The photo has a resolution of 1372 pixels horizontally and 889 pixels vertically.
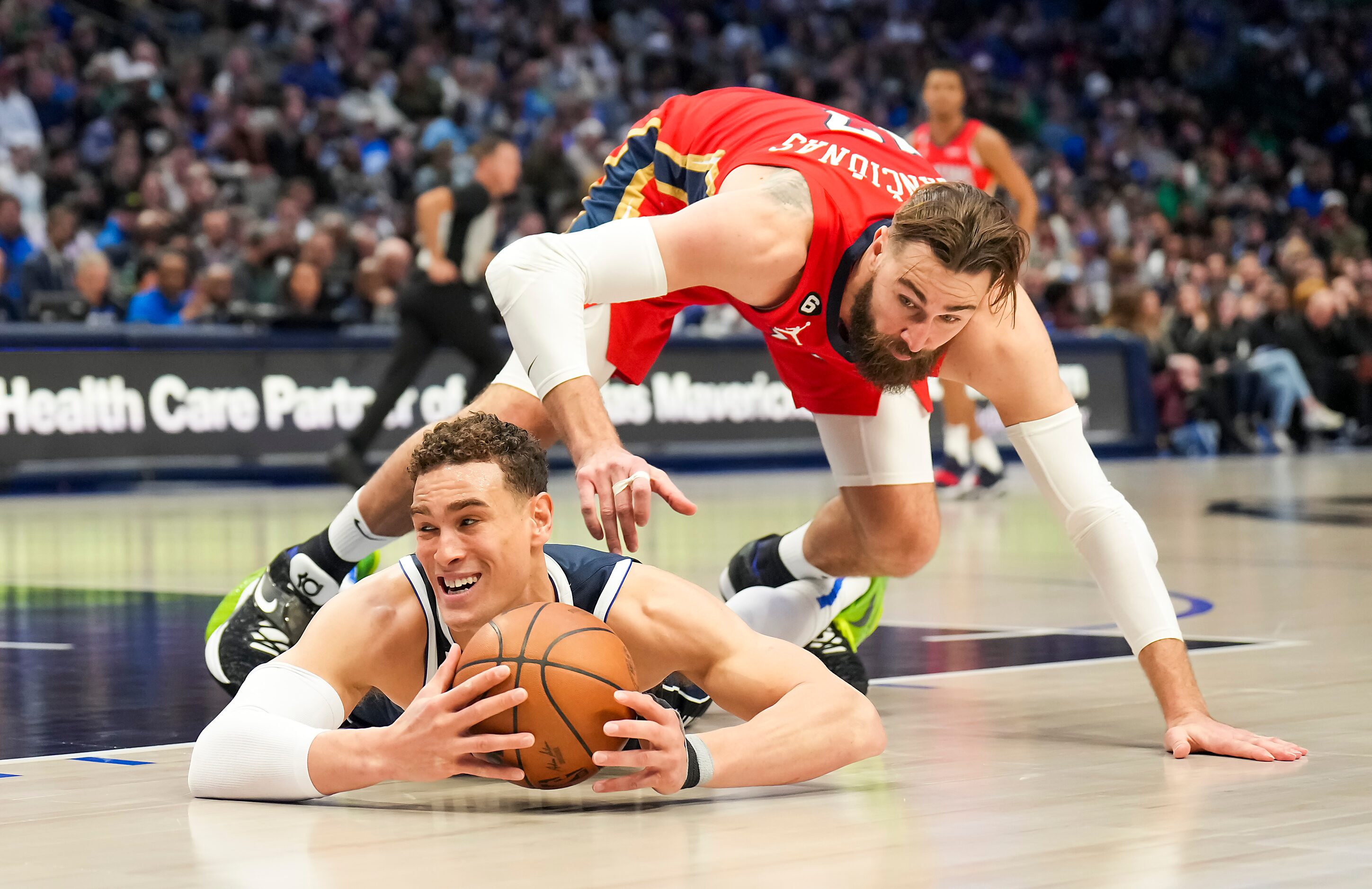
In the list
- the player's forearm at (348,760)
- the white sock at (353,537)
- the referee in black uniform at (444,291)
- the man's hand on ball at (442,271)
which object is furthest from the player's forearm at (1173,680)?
the man's hand on ball at (442,271)

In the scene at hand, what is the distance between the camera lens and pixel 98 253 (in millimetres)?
14133

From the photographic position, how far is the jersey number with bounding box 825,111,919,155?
15.2 ft

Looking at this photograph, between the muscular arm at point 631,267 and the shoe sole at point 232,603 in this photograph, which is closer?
the muscular arm at point 631,267

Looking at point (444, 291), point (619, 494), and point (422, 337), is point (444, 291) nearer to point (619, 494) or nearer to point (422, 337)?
point (422, 337)

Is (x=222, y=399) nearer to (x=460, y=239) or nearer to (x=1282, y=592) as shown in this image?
(x=460, y=239)

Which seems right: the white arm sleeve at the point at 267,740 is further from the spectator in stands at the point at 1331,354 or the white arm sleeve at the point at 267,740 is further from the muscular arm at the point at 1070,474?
the spectator in stands at the point at 1331,354

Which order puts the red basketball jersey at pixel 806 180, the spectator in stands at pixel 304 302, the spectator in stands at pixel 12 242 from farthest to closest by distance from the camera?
the spectator in stands at pixel 12 242
the spectator in stands at pixel 304 302
the red basketball jersey at pixel 806 180

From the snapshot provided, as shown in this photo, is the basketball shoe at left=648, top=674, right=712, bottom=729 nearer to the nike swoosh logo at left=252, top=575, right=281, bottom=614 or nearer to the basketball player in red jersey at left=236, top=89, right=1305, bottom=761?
the basketball player in red jersey at left=236, top=89, right=1305, bottom=761

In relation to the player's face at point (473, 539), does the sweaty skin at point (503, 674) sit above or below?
below

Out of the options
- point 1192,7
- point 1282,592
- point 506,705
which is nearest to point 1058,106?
point 1192,7

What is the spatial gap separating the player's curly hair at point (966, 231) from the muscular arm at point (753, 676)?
0.88 metres

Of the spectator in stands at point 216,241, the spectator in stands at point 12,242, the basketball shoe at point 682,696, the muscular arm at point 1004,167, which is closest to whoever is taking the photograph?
the basketball shoe at point 682,696

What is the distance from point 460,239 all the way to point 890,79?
13.6 meters

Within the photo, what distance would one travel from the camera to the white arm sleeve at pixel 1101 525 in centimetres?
427
